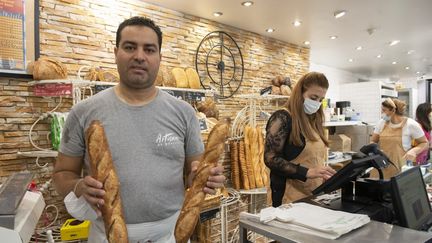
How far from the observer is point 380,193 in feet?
4.01

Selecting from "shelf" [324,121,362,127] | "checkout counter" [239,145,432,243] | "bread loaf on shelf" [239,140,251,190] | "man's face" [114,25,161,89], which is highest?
"man's face" [114,25,161,89]

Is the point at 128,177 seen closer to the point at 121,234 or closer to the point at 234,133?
the point at 121,234

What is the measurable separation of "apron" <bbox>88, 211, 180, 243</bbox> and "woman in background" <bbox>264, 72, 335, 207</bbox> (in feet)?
2.57

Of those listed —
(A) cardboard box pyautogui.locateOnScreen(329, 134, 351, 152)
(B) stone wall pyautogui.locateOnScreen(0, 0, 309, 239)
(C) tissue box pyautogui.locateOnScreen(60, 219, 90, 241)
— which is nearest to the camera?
(C) tissue box pyautogui.locateOnScreen(60, 219, 90, 241)

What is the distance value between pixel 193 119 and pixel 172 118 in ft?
0.36

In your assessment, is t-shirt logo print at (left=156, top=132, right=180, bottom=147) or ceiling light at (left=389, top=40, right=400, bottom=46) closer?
t-shirt logo print at (left=156, top=132, right=180, bottom=147)

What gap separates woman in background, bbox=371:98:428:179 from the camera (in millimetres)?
3102

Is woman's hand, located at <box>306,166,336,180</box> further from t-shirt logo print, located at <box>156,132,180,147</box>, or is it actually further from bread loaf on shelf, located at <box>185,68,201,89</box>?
bread loaf on shelf, located at <box>185,68,201,89</box>

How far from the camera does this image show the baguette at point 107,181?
0.84 m

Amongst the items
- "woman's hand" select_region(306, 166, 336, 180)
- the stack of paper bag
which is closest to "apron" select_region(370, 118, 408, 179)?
"woman's hand" select_region(306, 166, 336, 180)

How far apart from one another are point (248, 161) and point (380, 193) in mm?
2025

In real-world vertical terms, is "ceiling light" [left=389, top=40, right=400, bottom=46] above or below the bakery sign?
above

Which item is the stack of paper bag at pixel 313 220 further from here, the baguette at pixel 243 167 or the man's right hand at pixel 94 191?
the baguette at pixel 243 167

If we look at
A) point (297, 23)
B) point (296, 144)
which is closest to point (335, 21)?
point (297, 23)
